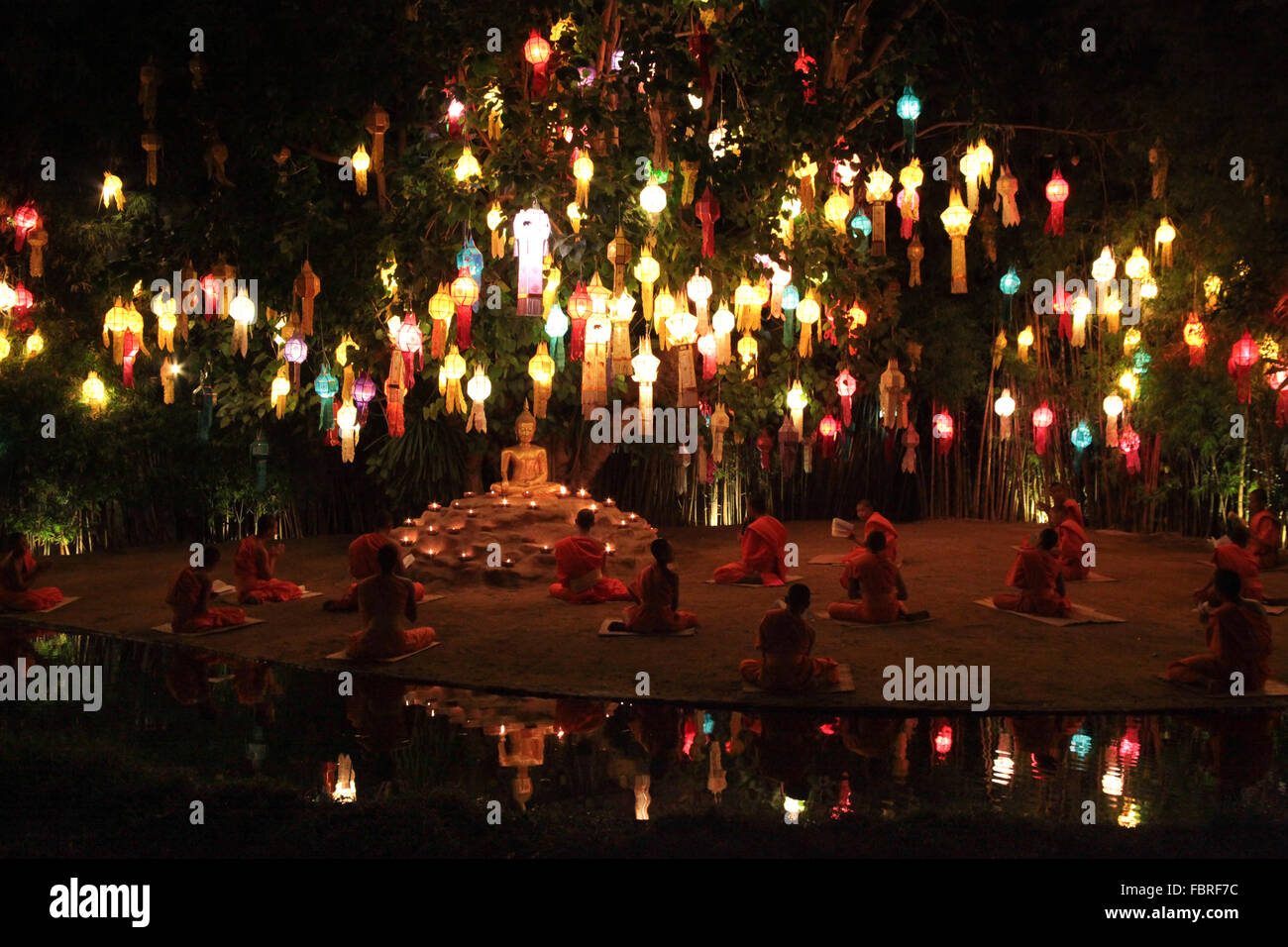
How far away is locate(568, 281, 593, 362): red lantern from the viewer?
7.49 meters

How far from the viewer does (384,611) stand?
7.28 m

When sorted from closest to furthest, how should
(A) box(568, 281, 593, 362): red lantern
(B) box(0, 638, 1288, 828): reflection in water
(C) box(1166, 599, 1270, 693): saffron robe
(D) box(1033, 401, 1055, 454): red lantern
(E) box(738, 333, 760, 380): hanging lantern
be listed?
(B) box(0, 638, 1288, 828): reflection in water → (C) box(1166, 599, 1270, 693): saffron robe → (A) box(568, 281, 593, 362): red lantern → (E) box(738, 333, 760, 380): hanging lantern → (D) box(1033, 401, 1055, 454): red lantern

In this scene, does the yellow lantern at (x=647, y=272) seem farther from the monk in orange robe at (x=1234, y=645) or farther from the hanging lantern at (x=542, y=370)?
the monk in orange robe at (x=1234, y=645)

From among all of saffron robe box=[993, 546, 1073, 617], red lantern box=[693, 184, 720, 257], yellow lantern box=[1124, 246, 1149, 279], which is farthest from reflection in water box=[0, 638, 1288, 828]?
yellow lantern box=[1124, 246, 1149, 279]

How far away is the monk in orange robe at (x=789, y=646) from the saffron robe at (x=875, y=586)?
1651 millimetres

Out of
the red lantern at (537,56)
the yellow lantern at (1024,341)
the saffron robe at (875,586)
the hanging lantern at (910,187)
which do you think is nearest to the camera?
the red lantern at (537,56)

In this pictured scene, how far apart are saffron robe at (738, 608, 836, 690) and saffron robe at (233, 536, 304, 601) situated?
462 centimetres

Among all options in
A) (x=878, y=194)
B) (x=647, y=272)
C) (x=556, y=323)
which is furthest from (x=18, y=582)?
(x=878, y=194)

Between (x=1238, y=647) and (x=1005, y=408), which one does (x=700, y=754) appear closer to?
(x=1238, y=647)

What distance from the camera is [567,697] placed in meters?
6.46

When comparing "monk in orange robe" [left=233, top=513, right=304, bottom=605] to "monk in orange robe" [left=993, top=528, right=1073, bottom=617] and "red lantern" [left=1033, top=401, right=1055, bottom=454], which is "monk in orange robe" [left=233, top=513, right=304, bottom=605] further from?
"red lantern" [left=1033, top=401, right=1055, bottom=454]

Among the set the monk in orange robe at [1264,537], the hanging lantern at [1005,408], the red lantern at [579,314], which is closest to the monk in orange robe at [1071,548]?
the monk in orange robe at [1264,537]

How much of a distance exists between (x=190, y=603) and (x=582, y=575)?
2.80 m

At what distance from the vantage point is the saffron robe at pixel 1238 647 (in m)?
6.22
